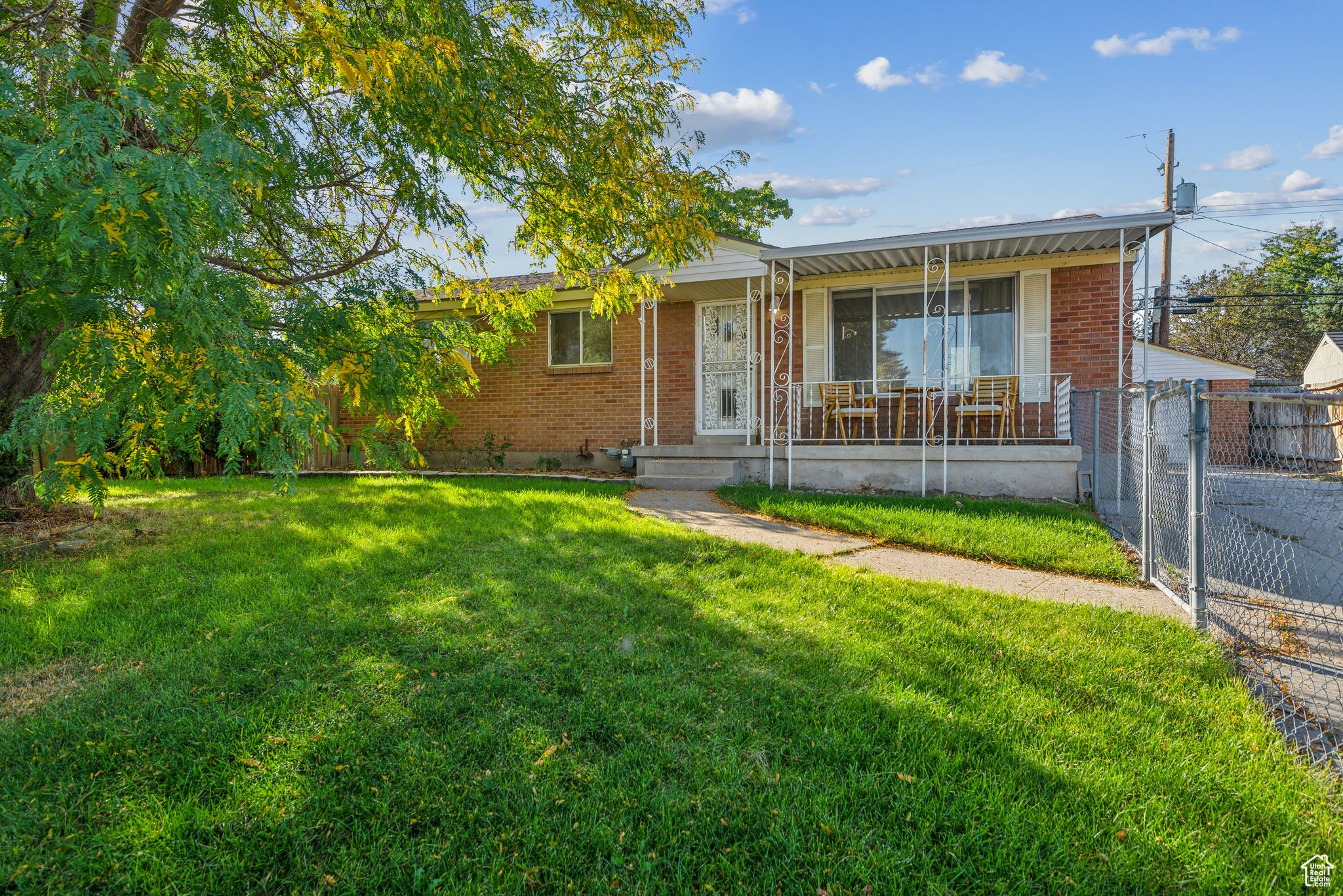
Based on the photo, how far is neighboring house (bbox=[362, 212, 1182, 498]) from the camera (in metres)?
8.45

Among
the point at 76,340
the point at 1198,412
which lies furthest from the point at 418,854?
the point at 1198,412

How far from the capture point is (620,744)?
7.71ft

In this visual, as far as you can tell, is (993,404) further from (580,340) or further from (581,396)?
(580,340)

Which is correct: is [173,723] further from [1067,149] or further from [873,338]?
[1067,149]

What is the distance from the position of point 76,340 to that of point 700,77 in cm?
765

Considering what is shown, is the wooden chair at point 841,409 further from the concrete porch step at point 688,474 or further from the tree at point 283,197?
the tree at point 283,197

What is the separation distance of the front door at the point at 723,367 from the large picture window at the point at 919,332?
5.05 feet

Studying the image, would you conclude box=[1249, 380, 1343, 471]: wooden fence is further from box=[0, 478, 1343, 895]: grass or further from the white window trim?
the white window trim

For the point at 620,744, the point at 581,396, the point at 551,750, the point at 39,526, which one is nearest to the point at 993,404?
the point at 581,396

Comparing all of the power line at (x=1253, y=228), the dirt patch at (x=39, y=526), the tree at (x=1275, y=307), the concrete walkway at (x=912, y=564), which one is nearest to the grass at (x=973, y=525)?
the concrete walkway at (x=912, y=564)

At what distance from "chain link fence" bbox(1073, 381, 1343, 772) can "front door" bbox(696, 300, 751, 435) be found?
17.1 feet

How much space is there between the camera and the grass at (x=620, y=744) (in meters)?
1.78

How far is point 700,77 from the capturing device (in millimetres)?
8500

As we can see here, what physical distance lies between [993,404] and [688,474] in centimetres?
427
